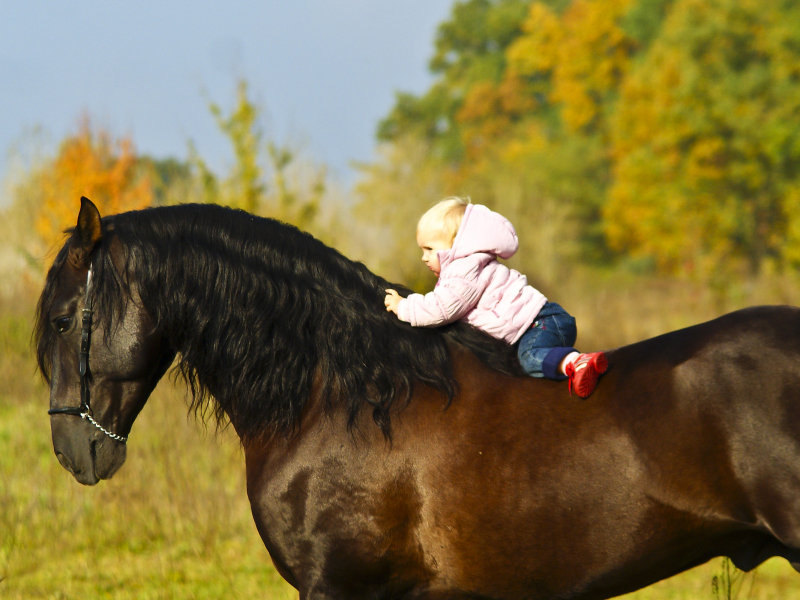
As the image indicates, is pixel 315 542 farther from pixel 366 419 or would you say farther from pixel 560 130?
pixel 560 130

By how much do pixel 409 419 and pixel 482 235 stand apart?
0.75 m

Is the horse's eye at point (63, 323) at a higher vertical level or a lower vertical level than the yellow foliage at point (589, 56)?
lower

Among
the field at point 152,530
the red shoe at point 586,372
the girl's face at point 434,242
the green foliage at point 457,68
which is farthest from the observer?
the green foliage at point 457,68

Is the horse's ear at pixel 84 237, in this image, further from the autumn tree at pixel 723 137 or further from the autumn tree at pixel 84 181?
the autumn tree at pixel 723 137

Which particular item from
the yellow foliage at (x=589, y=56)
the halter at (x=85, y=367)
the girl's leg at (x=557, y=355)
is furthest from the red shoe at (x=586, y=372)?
the yellow foliage at (x=589, y=56)

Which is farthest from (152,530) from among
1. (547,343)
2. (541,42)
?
(541,42)

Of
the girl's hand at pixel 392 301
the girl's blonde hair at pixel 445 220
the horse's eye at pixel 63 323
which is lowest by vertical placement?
the girl's hand at pixel 392 301

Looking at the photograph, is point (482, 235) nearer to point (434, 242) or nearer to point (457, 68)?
point (434, 242)

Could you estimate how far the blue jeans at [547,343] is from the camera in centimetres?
324

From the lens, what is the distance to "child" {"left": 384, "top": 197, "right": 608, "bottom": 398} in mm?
3297

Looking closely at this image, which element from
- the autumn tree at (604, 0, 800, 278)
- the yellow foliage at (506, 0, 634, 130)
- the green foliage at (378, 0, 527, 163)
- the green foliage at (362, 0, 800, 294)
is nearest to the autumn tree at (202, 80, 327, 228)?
the green foliage at (362, 0, 800, 294)

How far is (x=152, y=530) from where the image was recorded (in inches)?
271

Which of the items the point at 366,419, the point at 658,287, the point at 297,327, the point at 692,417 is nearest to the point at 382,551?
the point at 366,419

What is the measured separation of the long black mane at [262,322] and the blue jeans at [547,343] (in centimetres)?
9
